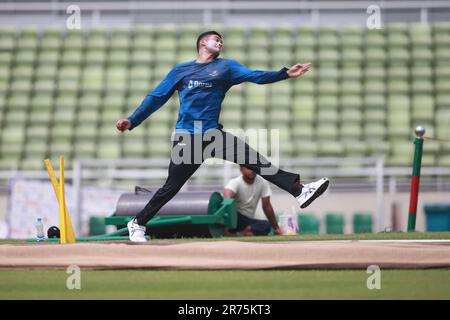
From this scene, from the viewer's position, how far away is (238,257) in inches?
221

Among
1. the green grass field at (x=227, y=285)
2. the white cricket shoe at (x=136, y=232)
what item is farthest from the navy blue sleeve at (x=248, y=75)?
the green grass field at (x=227, y=285)

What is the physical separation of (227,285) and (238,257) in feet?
2.70

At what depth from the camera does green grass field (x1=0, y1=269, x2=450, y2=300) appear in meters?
4.39

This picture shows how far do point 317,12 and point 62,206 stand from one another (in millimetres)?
11751

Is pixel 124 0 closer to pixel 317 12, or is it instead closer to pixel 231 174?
pixel 317 12

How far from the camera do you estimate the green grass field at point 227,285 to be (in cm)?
439

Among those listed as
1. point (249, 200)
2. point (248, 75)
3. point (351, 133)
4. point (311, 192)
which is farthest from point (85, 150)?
point (311, 192)

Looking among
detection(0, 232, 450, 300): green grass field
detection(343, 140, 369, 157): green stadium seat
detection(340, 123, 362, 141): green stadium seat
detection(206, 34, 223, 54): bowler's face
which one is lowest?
detection(0, 232, 450, 300): green grass field

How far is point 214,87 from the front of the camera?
277 inches

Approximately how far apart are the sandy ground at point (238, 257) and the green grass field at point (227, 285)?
118mm

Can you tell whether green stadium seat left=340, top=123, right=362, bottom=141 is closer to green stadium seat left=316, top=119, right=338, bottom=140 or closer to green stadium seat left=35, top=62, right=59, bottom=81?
green stadium seat left=316, top=119, right=338, bottom=140

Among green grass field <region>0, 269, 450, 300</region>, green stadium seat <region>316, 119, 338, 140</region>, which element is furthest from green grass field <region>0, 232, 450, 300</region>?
green stadium seat <region>316, 119, 338, 140</region>

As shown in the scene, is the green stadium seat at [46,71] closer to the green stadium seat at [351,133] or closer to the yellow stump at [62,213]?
the green stadium seat at [351,133]

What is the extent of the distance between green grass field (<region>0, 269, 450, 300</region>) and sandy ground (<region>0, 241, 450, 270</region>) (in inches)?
4.7
